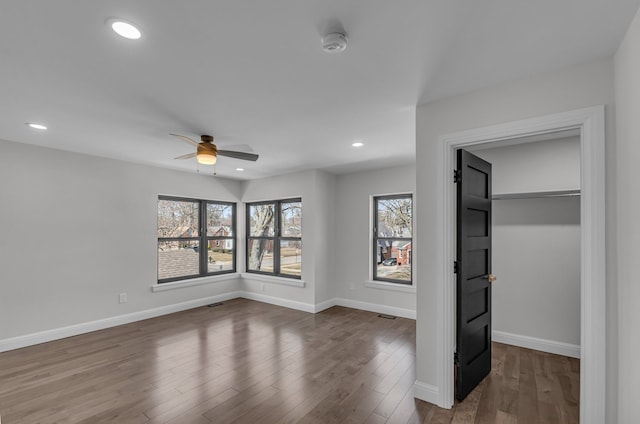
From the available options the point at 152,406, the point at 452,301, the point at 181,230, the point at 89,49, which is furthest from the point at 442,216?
the point at 181,230

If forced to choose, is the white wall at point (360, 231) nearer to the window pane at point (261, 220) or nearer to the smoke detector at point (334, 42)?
the window pane at point (261, 220)

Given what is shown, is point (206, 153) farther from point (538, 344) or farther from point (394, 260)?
point (538, 344)

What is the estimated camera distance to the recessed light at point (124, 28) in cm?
156

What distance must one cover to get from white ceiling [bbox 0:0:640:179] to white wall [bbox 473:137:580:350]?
155 cm

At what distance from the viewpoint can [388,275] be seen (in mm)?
5395

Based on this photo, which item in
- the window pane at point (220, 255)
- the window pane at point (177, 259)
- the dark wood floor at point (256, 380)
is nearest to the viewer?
the dark wood floor at point (256, 380)

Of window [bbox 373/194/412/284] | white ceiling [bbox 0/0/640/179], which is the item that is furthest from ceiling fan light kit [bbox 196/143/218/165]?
window [bbox 373/194/412/284]

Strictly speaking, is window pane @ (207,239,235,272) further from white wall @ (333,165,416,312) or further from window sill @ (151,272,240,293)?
white wall @ (333,165,416,312)

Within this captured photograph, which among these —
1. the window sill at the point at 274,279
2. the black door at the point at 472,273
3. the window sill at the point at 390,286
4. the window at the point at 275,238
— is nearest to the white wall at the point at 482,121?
the black door at the point at 472,273

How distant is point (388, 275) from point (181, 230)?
12.6ft

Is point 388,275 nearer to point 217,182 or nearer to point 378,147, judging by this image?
point 378,147

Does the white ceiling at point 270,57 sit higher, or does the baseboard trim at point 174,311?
the white ceiling at point 270,57

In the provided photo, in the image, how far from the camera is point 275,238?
20.3 feet

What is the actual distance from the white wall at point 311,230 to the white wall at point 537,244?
268 centimetres
